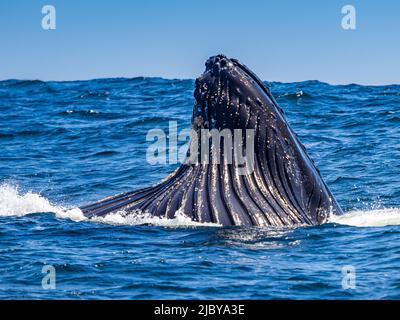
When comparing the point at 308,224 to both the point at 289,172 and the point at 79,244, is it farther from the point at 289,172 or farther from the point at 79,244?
the point at 79,244

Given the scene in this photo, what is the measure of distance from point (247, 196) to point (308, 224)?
105 centimetres

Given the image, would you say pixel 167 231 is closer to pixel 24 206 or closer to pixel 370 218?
pixel 370 218

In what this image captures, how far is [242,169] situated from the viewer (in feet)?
46.8

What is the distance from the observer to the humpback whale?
1401 centimetres

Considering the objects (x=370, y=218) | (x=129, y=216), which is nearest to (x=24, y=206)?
(x=129, y=216)

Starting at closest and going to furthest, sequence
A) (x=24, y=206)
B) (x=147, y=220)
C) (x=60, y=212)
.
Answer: (x=147, y=220)
(x=60, y=212)
(x=24, y=206)

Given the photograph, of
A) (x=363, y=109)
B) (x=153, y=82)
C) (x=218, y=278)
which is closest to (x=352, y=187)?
(x=218, y=278)

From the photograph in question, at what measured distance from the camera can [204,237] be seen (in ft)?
44.4

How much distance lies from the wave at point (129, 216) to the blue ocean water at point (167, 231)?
1.2 inches

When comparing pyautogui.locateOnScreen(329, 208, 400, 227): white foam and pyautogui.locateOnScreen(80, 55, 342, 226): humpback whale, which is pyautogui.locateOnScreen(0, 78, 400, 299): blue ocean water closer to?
pyautogui.locateOnScreen(329, 208, 400, 227): white foam

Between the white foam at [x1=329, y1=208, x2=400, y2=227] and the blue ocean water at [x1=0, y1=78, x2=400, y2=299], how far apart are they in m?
0.04

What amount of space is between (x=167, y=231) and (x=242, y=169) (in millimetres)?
1504

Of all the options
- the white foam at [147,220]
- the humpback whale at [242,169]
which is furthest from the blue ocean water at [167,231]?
the humpback whale at [242,169]

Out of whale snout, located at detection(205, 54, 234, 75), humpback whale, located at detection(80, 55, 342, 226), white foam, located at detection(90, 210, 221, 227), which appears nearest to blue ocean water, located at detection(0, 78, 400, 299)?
white foam, located at detection(90, 210, 221, 227)
